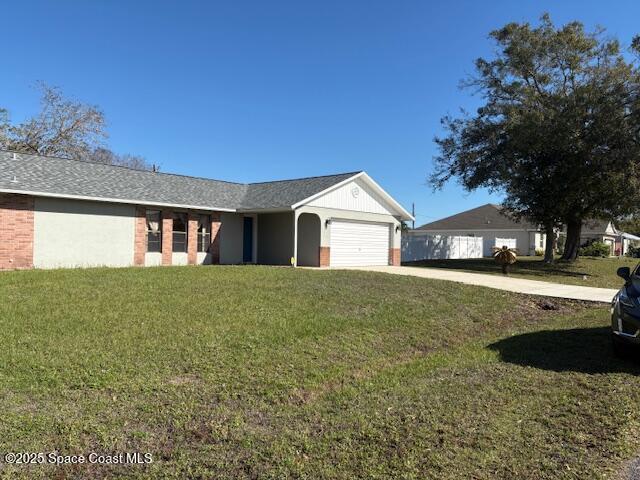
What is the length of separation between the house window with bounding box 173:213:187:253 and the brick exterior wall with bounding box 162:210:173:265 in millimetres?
317

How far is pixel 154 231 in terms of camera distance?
63.5ft

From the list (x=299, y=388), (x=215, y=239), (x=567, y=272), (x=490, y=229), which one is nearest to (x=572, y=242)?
(x=567, y=272)

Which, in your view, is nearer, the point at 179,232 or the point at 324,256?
the point at 179,232

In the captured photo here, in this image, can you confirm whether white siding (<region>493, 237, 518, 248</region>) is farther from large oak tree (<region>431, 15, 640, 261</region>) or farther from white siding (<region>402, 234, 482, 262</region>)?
large oak tree (<region>431, 15, 640, 261</region>)

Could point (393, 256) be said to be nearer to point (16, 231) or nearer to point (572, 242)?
point (572, 242)

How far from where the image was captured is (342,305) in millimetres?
10055

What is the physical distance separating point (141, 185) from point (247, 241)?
525cm

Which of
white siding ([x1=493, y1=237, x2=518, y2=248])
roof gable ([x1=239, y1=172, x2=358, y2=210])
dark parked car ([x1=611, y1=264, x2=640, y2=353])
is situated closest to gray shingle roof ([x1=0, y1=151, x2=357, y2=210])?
roof gable ([x1=239, y1=172, x2=358, y2=210])

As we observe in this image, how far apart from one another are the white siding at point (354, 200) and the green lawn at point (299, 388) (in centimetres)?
1138

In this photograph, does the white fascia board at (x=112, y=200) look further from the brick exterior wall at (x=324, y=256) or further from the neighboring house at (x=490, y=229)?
the neighboring house at (x=490, y=229)

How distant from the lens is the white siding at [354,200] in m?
21.6

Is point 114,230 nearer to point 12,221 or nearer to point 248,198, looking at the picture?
point 12,221

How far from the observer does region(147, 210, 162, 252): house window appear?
1916 cm

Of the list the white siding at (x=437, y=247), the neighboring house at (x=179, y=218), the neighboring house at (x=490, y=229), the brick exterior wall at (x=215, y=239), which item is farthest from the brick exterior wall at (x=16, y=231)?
the neighboring house at (x=490, y=229)
